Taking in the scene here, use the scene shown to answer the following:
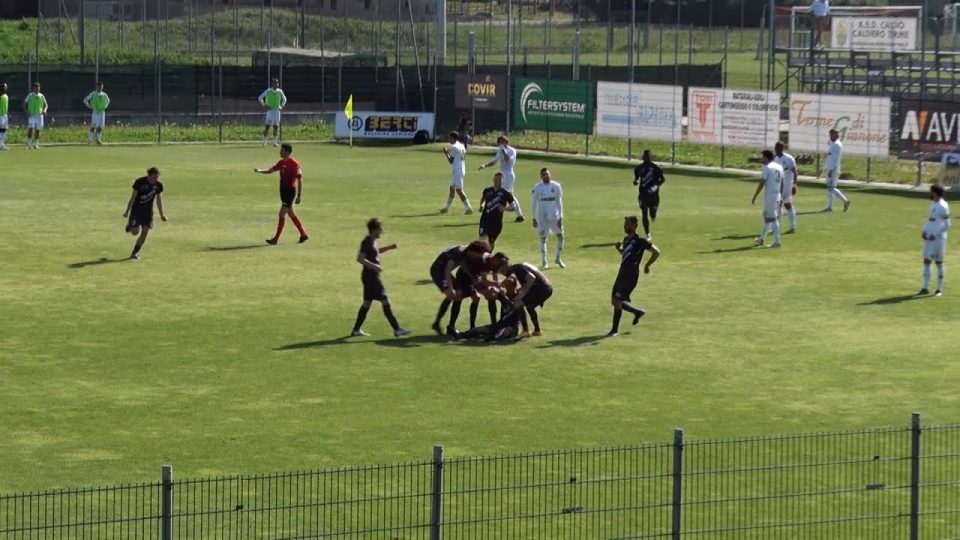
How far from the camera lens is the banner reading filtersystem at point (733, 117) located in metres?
50.7

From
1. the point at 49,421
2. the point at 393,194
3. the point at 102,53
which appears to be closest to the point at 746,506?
the point at 49,421

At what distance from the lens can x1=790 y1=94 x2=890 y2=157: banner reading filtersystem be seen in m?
47.0

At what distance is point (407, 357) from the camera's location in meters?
23.3

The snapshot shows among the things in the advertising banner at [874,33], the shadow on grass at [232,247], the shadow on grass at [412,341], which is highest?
the advertising banner at [874,33]

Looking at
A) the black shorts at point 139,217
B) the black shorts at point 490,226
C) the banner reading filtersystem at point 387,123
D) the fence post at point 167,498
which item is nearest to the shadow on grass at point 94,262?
the black shorts at point 139,217

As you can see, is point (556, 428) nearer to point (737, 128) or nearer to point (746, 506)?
point (746, 506)

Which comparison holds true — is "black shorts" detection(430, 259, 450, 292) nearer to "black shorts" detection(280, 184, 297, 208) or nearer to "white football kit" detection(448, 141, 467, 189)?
"black shorts" detection(280, 184, 297, 208)

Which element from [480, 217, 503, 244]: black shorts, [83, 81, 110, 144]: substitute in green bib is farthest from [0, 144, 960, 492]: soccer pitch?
[83, 81, 110, 144]: substitute in green bib

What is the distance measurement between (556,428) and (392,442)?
195 cm

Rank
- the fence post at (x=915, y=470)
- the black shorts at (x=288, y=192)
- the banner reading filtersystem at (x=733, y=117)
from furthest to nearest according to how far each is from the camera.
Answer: the banner reading filtersystem at (x=733, y=117)
the black shorts at (x=288, y=192)
the fence post at (x=915, y=470)

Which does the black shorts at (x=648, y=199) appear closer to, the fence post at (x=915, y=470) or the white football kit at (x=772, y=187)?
the white football kit at (x=772, y=187)

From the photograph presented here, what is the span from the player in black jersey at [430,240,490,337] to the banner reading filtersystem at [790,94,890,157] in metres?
24.8

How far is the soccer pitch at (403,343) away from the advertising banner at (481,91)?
18.5 meters

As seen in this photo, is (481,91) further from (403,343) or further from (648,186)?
(403,343)
